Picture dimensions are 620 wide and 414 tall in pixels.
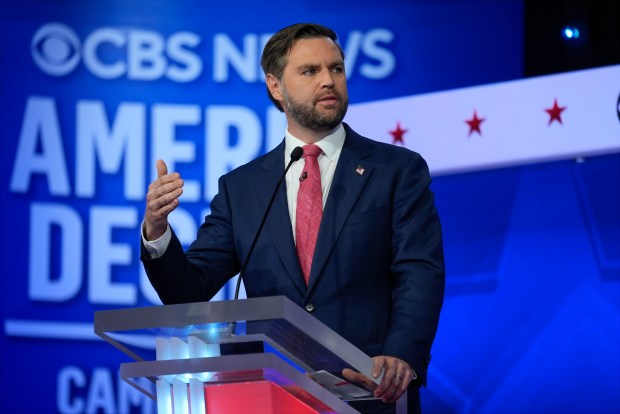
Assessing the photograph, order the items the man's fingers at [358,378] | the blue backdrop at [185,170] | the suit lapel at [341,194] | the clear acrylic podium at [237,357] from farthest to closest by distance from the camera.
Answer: the blue backdrop at [185,170] < the suit lapel at [341,194] < the man's fingers at [358,378] < the clear acrylic podium at [237,357]

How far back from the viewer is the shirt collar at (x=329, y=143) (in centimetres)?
255

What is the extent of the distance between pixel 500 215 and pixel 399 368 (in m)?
2.05

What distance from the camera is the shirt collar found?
2.55 m

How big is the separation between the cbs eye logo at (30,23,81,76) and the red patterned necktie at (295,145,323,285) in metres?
2.21

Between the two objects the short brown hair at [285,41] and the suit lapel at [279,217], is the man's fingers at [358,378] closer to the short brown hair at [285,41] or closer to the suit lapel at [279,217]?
the suit lapel at [279,217]

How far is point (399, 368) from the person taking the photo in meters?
1.93

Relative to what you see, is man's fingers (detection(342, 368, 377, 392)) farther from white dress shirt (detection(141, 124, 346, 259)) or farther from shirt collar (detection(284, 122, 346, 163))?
shirt collar (detection(284, 122, 346, 163))

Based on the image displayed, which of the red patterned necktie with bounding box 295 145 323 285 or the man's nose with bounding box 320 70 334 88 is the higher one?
the man's nose with bounding box 320 70 334 88

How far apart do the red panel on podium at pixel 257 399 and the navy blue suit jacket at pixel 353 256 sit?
1.67ft

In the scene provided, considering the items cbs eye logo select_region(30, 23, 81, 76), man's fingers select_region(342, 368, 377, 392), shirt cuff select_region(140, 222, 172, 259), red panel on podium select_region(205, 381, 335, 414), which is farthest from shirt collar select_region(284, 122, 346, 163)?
cbs eye logo select_region(30, 23, 81, 76)

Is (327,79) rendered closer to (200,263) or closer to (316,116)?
(316,116)

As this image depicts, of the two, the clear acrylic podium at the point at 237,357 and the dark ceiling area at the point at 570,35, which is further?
the dark ceiling area at the point at 570,35

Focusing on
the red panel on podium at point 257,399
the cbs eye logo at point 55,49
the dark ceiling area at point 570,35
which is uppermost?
the cbs eye logo at point 55,49

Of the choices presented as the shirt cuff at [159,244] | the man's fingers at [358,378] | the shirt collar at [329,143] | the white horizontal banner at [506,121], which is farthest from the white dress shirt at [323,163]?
the white horizontal banner at [506,121]
